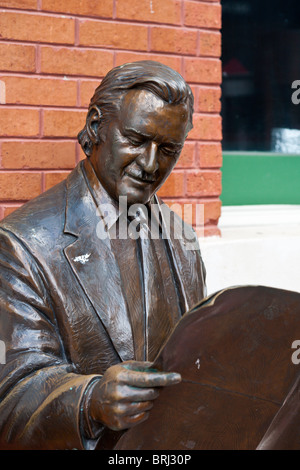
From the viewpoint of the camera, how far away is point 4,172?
2.77 metres

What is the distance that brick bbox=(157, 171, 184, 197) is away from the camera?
10.2 feet

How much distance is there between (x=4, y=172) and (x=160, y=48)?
2.98 feet

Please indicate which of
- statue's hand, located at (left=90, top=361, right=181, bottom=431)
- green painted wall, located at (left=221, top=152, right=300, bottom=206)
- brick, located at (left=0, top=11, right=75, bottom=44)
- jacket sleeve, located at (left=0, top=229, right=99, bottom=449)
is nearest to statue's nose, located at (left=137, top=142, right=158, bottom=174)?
jacket sleeve, located at (left=0, top=229, right=99, bottom=449)

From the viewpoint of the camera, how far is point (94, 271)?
2006 mm

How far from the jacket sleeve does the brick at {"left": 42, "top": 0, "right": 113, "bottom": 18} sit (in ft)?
4.04

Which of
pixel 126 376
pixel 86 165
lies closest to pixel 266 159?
pixel 86 165

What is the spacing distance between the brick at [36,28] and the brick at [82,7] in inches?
1.6

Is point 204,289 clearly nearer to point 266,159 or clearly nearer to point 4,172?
point 4,172

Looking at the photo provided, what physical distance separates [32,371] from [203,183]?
5.33ft

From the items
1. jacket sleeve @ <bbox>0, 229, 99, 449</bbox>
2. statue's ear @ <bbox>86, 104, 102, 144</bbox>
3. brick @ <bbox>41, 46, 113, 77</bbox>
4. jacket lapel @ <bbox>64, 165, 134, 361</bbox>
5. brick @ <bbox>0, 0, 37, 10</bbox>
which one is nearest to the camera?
jacket sleeve @ <bbox>0, 229, 99, 449</bbox>

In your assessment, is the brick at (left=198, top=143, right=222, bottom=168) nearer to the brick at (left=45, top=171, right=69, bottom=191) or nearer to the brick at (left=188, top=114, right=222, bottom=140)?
the brick at (left=188, top=114, right=222, bottom=140)

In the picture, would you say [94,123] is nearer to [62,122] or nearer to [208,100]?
[62,122]

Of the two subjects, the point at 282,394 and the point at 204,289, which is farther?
the point at 204,289

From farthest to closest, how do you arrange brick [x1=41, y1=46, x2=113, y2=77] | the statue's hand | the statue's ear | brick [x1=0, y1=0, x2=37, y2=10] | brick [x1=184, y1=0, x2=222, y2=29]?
brick [x1=184, y1=0, x2=222, y2=29] < brick [x1=41, y1=46, x2=113, y2=77] < brick [x1=0, y1=0, x2=37, y2=10] < the statue's ear < the statue's hand
